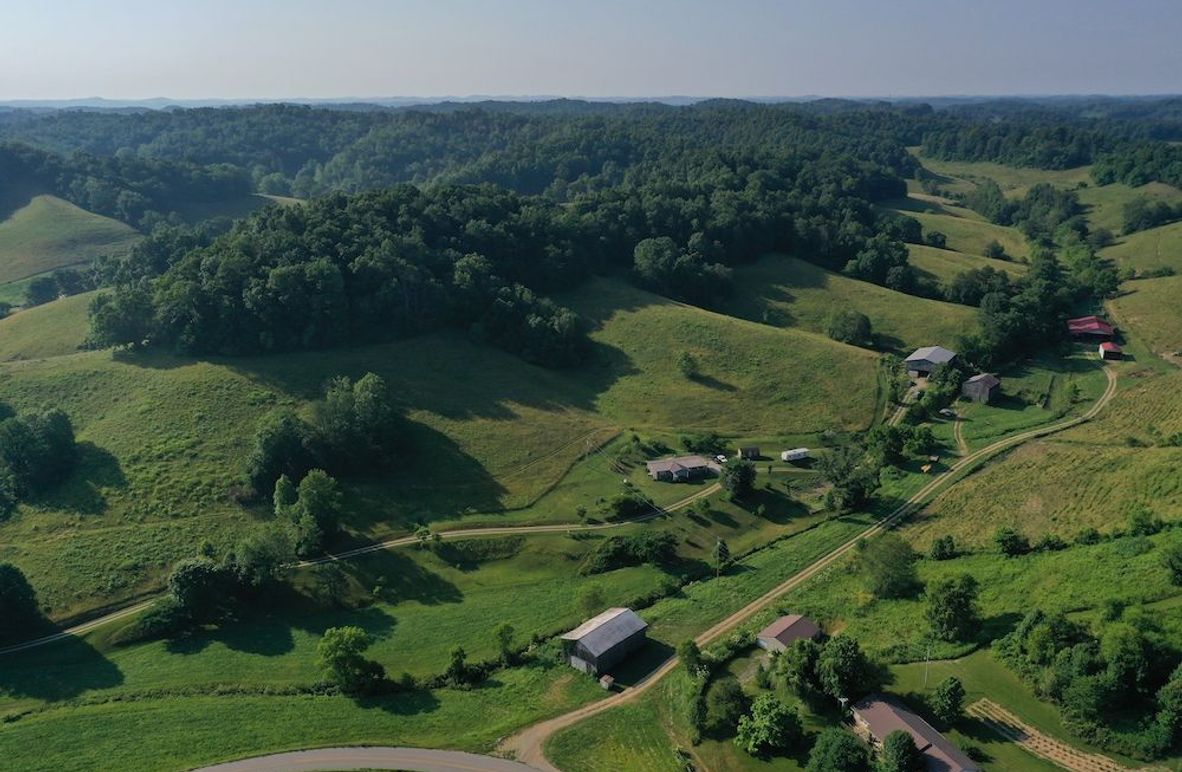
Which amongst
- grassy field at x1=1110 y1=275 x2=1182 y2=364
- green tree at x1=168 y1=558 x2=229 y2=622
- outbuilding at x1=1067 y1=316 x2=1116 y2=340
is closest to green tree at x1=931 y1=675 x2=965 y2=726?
green tree at x1=168 y1=558 x2=229 y2=622

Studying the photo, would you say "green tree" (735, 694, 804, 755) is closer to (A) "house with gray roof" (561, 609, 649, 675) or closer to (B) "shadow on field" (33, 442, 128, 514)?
(A) "house with gray roof" (561, 609, 649, 675)

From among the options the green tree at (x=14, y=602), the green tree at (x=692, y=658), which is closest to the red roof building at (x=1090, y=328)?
the green tree at (x=692, y=658)

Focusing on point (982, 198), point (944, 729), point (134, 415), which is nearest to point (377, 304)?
point (134, 415)

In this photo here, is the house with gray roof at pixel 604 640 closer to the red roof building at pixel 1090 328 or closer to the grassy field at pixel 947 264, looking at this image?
the red roof building at pixel 1090 328

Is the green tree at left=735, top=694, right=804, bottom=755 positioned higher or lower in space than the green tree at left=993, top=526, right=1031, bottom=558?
lower

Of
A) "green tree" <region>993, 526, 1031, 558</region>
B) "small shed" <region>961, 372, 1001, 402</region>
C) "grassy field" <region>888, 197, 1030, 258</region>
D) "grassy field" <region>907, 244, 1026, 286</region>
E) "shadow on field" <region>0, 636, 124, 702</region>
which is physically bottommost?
"shadow on field" <region>0, 636, 124, 702</region>

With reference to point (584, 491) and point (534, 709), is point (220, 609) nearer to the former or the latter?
point (534, 709)

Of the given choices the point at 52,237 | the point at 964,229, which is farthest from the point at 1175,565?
the point at 52,237

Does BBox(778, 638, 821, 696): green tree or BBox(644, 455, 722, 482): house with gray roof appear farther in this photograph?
BBox(644, 455, 722, 482): house with gray roof
